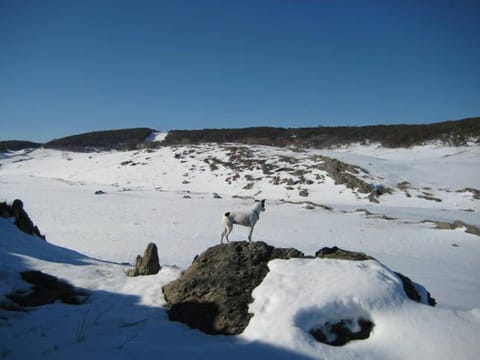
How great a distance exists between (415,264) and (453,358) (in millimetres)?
10524

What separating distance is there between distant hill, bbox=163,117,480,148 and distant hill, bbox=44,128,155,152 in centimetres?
1273

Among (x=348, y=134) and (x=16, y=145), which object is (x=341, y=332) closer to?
(x=348, y=134)

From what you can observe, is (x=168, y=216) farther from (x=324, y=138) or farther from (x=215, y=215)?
(x=324, y=138)

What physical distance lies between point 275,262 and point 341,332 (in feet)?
6.22

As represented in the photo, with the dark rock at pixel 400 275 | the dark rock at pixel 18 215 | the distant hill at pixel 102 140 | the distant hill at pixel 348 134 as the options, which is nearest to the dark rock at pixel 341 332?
the dark rock at pixel 400 275

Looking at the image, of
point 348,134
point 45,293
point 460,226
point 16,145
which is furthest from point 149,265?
point 16,145

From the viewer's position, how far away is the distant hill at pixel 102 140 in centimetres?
9369

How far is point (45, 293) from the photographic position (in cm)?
644

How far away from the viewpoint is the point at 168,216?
904 inches

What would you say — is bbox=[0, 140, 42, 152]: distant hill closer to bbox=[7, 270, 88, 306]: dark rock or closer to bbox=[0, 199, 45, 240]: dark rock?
bbox=[0, 199, 45, 240]: dark rock

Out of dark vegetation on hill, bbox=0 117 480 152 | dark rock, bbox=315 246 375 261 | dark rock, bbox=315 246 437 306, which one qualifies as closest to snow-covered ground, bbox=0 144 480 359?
dark rock, bbox=315 246 437 306

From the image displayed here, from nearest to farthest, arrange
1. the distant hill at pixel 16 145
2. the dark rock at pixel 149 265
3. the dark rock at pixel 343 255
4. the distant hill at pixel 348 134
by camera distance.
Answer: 1. the dark rock at pixel 343 255
2. the dark rock at pixel 149 265
3. the distant hill at pixel 348 134
4. the distant hill at pixel 16 145

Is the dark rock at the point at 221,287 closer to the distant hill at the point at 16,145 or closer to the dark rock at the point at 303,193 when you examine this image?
the dark rock at the point at 303,193

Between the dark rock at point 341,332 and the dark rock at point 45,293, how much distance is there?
13.4 feet
